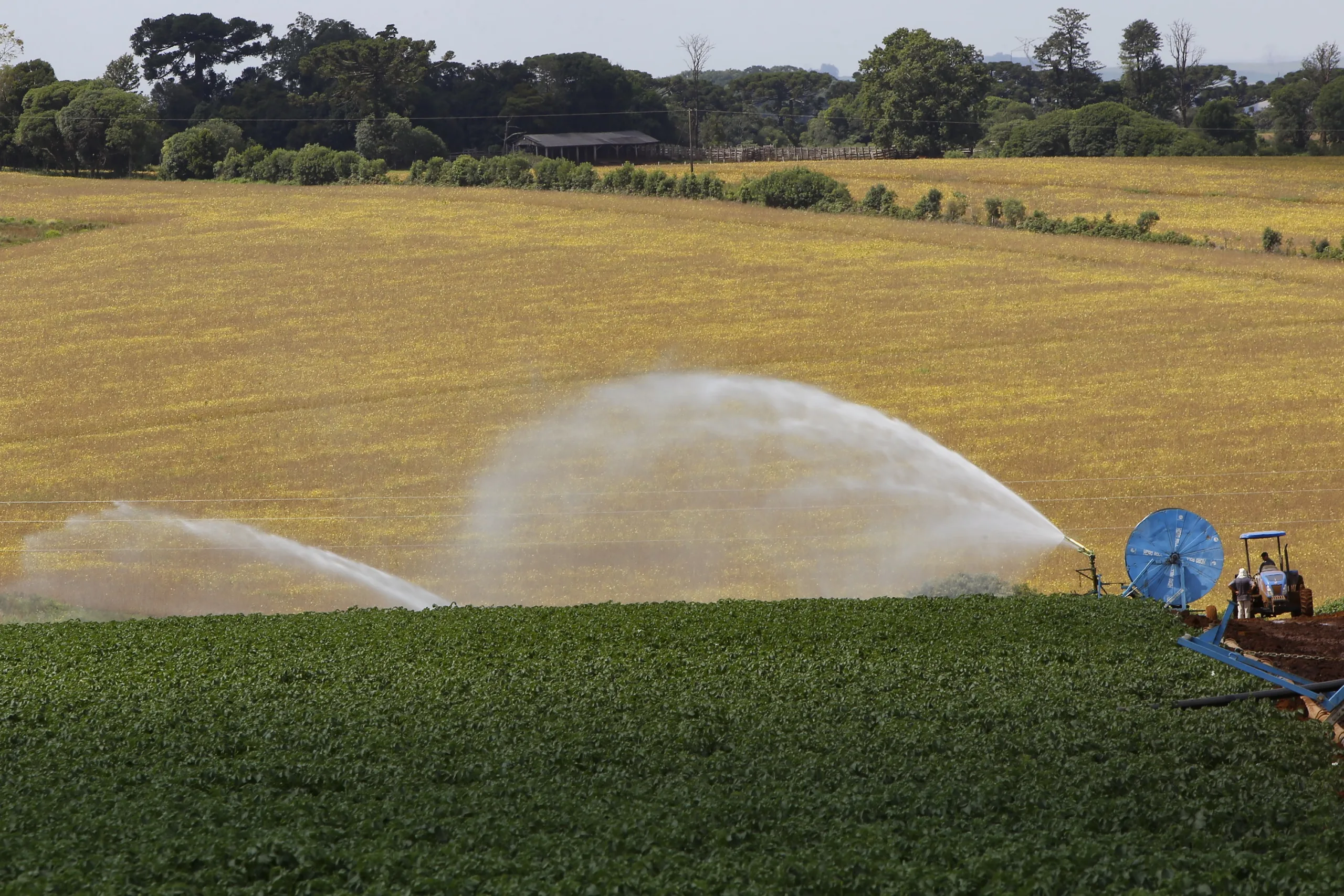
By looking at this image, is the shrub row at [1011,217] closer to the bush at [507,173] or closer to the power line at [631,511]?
the bush at [507,173]

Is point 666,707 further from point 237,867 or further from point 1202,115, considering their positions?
point 1202,115

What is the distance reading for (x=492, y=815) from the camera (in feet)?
44.4

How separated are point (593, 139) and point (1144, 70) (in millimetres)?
57764

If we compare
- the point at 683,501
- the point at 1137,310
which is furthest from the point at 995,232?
the point at 683,501

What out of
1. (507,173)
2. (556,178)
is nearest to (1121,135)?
(556,178)

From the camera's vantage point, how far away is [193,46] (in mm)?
135000

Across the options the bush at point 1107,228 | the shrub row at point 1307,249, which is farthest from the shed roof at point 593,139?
the shrub row at point 1307,249

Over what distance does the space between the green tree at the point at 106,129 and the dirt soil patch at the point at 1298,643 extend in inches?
3727

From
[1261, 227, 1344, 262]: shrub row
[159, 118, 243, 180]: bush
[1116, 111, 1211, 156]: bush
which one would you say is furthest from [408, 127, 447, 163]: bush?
[1261, 227, 1344, 262]: shrub row

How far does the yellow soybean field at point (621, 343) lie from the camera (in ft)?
126

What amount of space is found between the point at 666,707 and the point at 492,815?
4.61 m

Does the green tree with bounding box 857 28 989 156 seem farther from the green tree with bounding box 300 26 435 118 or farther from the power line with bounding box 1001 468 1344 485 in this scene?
the power line with bounding box 1001 468 1344 485

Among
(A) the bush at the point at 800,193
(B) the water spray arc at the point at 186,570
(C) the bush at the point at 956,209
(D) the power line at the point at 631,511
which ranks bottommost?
(B) the water spray arc at the point at 186,570

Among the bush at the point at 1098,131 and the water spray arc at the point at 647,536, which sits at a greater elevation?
the bush at the point at 1098,131
